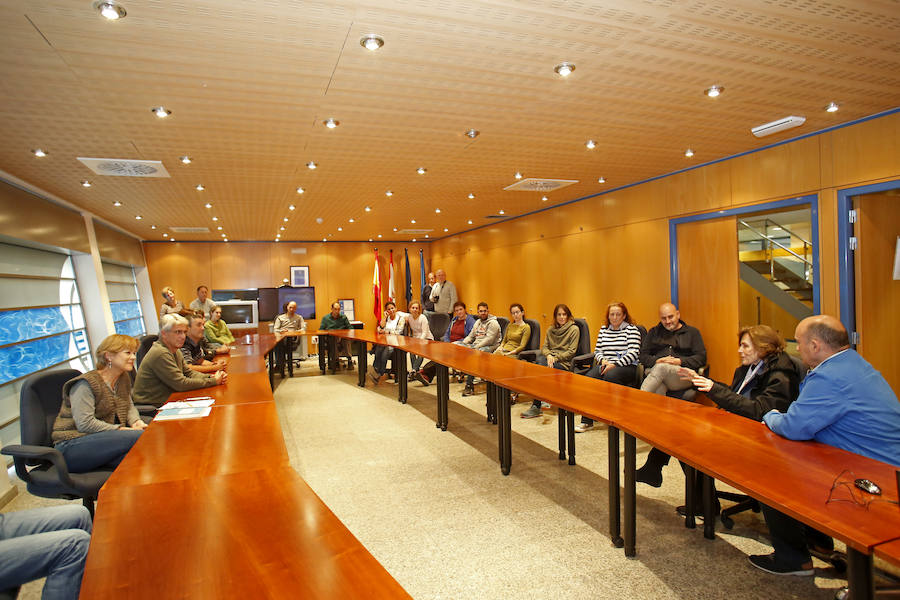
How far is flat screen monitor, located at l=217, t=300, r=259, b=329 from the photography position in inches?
433

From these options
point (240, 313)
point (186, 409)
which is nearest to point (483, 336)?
point (186, 409)

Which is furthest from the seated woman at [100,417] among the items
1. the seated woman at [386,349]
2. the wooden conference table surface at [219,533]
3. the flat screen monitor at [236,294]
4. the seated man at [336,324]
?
the flat screen monitor at [236,294]

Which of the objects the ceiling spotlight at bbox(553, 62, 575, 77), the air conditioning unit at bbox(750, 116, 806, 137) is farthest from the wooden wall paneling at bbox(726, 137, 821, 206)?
the ceiling spotlight at bbox(553, 62, 575, 77)

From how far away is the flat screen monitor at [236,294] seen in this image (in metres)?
12.3

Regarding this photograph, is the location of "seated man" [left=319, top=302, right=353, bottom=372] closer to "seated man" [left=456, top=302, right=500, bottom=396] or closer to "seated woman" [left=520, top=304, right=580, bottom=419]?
"seated man" [left=456, top=302, right=500, bottom=396]

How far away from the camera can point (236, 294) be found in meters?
12.5

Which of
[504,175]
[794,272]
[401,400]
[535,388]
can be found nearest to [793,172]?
[504,175]

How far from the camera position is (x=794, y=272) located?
8.20 meters

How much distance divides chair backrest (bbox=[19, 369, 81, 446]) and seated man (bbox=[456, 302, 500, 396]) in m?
4.56

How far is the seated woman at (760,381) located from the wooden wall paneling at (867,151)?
2.49 meters

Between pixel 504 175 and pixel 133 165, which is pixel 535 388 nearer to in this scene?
pixel 504 175

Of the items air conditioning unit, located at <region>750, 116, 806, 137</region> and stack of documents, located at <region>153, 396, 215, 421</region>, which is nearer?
stack of documents, located at <region>153, 396, 215, 421</region>

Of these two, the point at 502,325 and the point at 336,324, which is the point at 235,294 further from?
the point at 502,325

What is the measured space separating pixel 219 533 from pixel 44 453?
5.22 ft
